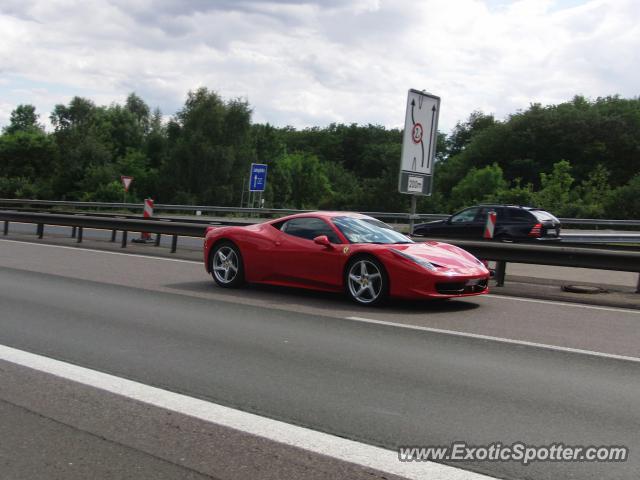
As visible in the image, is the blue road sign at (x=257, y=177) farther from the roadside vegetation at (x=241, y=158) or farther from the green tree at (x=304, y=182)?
the green tree at (x=304, y=182)

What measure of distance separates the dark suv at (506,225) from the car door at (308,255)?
1155 cm

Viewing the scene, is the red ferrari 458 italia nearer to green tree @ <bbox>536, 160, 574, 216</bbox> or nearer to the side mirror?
the side mirror

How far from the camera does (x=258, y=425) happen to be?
4.46m

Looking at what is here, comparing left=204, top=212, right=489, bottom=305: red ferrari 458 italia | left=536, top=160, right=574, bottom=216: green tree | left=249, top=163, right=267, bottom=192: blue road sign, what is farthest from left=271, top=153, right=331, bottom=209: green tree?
left=204, top=212, right=489, bottom=305: red ferrari 458 italia

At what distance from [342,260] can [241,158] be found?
60.9m

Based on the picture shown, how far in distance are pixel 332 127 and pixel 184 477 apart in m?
128

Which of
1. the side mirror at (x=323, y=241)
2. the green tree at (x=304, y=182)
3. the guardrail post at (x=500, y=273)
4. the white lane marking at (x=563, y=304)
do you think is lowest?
A: the white lane marking at (x=563, y=304)

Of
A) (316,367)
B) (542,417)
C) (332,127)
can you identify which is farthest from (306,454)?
(332,127)

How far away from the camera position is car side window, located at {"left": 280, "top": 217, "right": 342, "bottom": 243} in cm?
1019

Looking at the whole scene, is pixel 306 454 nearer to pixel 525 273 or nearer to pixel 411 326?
pixel 411 326

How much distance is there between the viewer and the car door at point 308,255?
32.5 feet

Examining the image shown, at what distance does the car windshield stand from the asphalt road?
0.98m

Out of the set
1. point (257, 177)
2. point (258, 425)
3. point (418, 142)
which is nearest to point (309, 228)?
point (418, 142)

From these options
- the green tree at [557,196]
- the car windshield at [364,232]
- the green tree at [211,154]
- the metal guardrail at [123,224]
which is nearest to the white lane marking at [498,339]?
the car windshield at [364,232]
